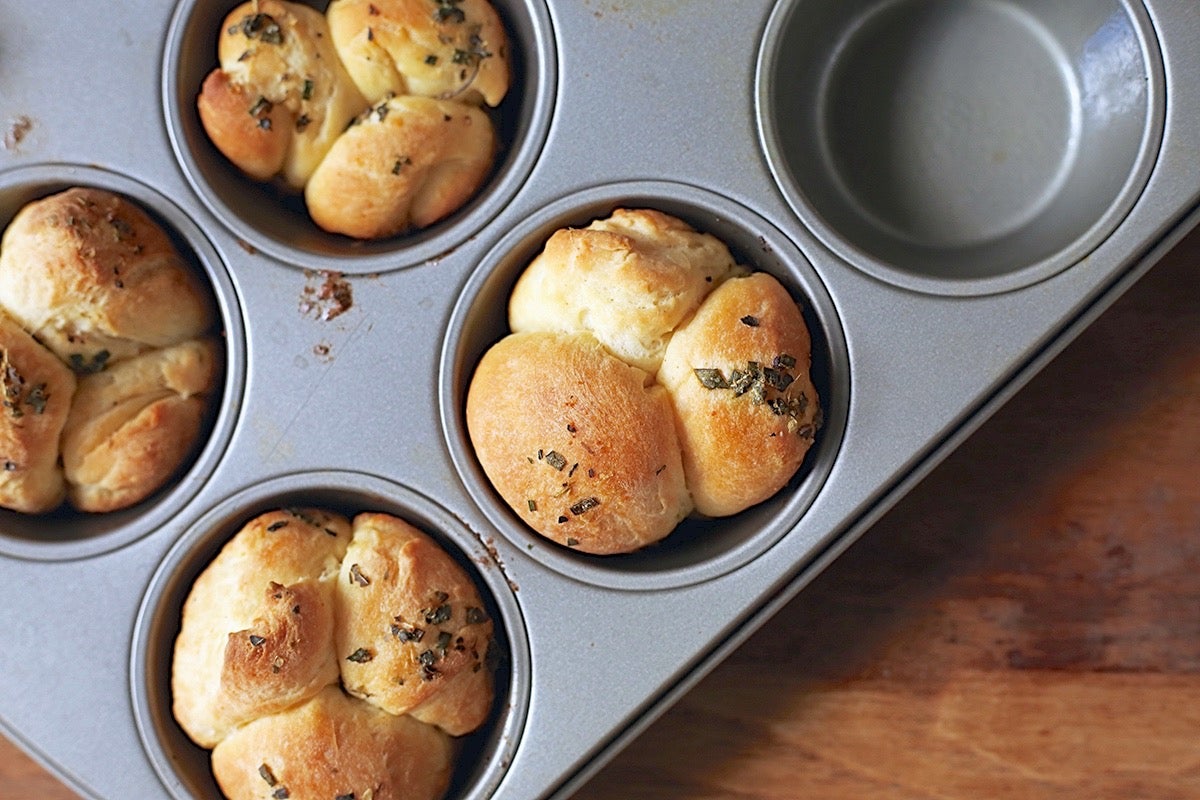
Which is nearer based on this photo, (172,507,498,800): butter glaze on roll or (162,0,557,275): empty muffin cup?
(172,507,498,800): butter glaze on roll

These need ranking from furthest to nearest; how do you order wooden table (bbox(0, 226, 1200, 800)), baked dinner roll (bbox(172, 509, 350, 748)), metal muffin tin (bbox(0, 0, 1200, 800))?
wooden table (bbox(0, 226, 1200, 800)) → metal muffin tin (bbox(0, 0, 1200, 800)) → baked dinner roll (bbox(172, 509, 350, 748))

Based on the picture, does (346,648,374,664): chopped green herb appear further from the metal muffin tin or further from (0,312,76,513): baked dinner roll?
(0,312,76,513): baked dinner roll

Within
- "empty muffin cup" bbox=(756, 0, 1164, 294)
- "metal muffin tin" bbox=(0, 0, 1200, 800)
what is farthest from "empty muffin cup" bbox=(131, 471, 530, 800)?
"empty muffin cup" bbox=(756, 0, 1164, 294)

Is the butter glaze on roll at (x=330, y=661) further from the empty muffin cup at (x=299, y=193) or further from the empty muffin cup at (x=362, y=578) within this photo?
the empty muffin cup at (x=299, y=193)

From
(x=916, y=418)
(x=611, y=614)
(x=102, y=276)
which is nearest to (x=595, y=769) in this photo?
(x=611, y=614)

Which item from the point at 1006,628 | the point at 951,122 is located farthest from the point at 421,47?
the point at 1006,628

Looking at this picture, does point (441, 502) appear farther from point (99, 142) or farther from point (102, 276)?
point (99, 142)

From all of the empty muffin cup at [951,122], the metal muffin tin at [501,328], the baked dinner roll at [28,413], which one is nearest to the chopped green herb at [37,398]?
the baked dinner roll at [28,413]
